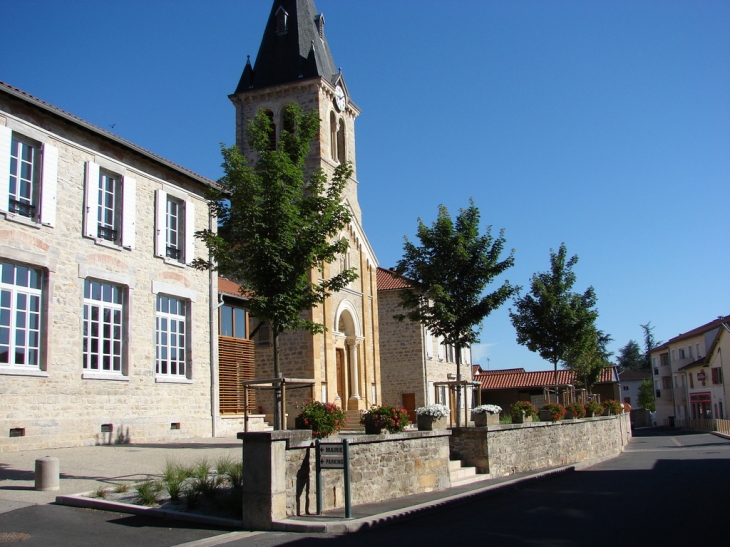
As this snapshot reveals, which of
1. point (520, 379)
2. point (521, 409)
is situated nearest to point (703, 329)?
point (520, 379)

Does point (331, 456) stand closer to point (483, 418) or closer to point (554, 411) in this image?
point (483, 418)

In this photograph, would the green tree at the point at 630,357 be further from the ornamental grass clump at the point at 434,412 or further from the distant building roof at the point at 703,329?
the ornamental grass clump at the point at 434,412

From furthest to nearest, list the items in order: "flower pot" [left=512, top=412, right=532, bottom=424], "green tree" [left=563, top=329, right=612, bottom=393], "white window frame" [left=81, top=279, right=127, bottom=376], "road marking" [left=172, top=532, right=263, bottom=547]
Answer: "green tree" [left=563, top=329, right=612, bottom=393] → "flower pot" [left=512, top=412, right=532, bottom=424] → "white window frame" [left=81, top=279, right=127, bottom=376] → "road marking" [left=172, top=532, right=263, bottom=547]

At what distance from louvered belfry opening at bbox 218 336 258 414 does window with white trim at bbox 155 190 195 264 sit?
11.5 feet

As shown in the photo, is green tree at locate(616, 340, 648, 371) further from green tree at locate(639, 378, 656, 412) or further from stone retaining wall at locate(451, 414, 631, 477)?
stone retaining wall at locate(451, 414, 631, 477)

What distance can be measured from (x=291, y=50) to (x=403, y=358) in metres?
16.8

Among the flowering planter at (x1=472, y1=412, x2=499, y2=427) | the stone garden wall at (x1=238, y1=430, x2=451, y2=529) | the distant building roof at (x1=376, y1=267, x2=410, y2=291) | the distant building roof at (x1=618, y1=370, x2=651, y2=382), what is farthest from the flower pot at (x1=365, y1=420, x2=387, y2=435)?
the distant building roof at (x1=618, y1=370, x2=651, y2=382)

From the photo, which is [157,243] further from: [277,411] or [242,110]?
[242,110]

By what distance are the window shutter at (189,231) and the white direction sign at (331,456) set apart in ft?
37.6

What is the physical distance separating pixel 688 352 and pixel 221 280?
193 ft

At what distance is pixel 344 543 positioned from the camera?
8.60m

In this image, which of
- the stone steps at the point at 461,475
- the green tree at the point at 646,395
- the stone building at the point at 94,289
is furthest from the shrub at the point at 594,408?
the green tree at the point at 646,395

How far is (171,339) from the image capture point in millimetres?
19875

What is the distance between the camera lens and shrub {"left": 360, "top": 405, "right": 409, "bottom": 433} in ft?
40.3
